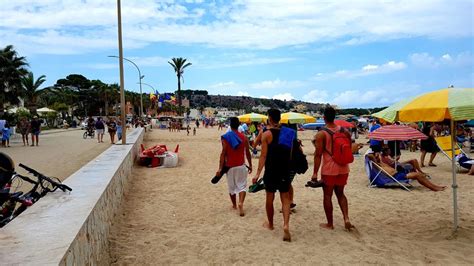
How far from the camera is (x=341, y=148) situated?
4.90m

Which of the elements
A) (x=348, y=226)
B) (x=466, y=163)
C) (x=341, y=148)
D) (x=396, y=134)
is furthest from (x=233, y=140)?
(x=466, y=163)

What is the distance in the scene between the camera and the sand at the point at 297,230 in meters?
4.39

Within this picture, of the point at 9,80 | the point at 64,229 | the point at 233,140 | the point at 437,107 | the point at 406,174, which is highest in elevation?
the point at 9,80

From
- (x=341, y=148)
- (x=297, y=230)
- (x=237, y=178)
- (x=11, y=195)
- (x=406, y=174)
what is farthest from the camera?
(x=406, y=174)

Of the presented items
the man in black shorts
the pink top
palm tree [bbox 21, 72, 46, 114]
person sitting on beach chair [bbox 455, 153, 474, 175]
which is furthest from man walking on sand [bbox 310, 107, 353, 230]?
palm tree [bbox 21, 72, 46, 114]

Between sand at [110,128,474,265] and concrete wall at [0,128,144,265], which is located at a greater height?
concrete wall at [0,128,144,265]

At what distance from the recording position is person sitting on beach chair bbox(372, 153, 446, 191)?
780 cm

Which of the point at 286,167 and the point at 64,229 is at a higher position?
the point at 286,167

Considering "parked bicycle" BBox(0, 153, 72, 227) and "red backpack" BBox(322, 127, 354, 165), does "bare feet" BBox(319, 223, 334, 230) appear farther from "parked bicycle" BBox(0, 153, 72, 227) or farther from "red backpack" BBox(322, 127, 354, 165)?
"parked bicycle" BBox(0, 153, 72, 227)

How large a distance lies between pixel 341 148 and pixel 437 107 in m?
1.16

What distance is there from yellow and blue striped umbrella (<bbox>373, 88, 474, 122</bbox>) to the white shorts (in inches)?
87.8

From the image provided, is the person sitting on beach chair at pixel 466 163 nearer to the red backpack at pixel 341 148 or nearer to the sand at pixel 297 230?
the sand at pixel 297 230

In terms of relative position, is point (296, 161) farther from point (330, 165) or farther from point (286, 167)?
point (330, 165)

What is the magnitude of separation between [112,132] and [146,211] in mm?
15186
